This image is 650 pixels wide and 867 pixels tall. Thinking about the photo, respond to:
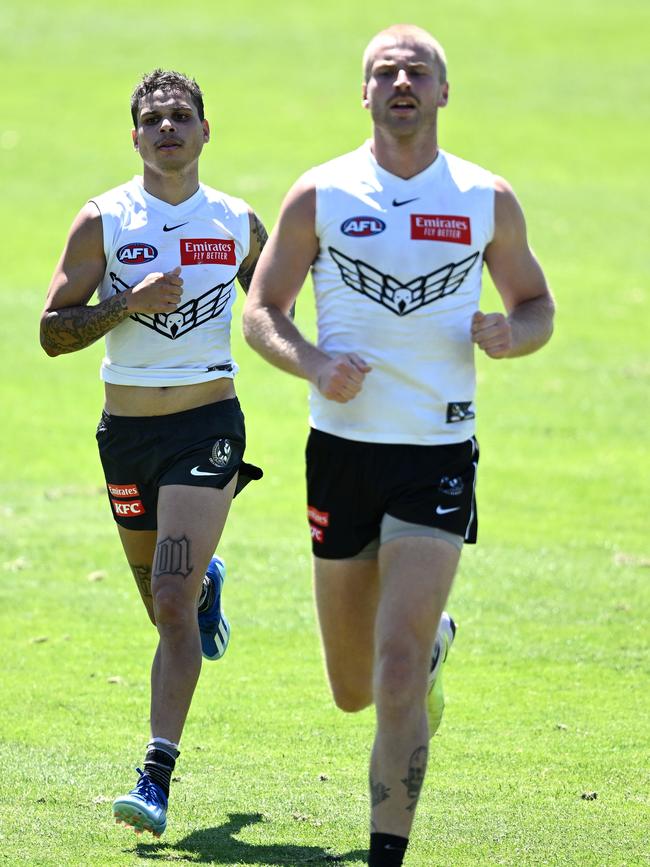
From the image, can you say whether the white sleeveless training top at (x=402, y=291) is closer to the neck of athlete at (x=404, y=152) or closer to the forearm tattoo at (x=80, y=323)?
the neck of athlete at (x=404, y=152)

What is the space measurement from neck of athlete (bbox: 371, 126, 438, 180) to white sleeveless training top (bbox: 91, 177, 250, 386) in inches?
52.5

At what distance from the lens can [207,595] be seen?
7.26m

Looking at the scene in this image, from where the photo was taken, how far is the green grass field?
636cm

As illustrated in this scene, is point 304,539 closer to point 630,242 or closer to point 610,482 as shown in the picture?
point 610,482

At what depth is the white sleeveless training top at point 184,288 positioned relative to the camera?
263 inches

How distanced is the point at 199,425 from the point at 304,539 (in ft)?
19.5

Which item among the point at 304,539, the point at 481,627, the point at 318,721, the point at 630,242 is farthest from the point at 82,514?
the point at 630,242

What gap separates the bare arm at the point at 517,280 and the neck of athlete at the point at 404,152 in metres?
0.28

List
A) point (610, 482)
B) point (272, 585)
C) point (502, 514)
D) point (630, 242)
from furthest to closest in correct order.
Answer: point (630, 242), point (610, 482), point (502, 514), point (272, 585)

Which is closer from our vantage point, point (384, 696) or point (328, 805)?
point (384, 696)

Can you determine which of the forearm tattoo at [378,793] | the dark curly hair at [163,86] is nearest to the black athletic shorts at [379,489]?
the forearm tattoo at [378,793]

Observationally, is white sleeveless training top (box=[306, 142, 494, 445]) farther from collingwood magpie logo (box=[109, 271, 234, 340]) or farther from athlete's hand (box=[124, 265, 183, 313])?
collingwood magpie logo (box=[109, 271, 234, 340])

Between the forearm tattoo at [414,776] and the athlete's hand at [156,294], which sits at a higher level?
the athlete's hand at [156,294]

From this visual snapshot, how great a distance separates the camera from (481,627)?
9.81 meters
